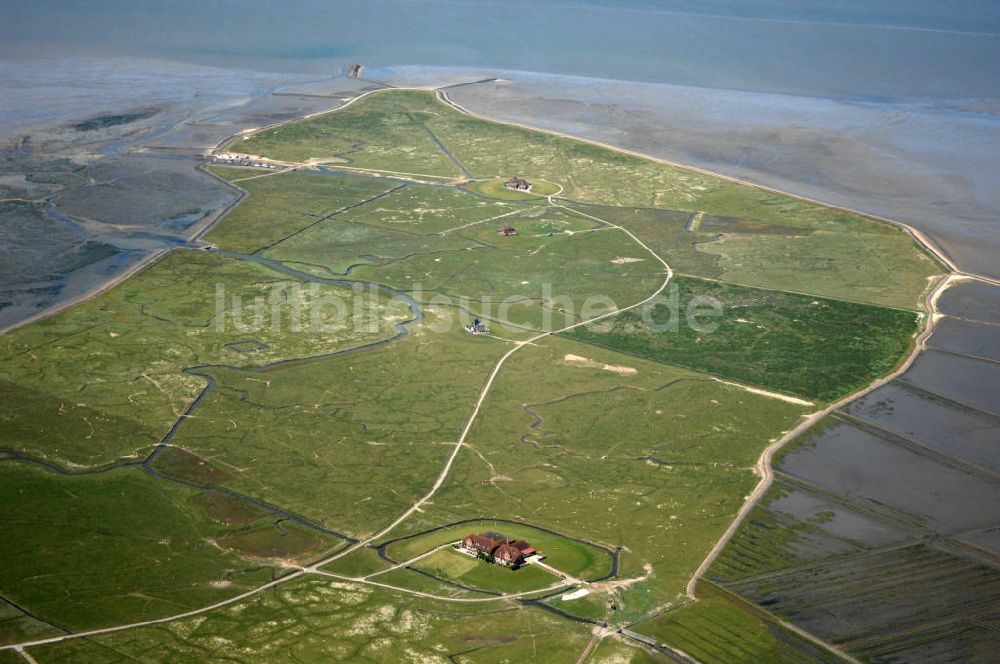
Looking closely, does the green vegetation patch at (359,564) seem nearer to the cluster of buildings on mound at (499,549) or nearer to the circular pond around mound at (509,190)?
the cluster of buildings on mound at (499,549)

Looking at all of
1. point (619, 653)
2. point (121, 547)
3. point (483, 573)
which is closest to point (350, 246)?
point (121, 547)

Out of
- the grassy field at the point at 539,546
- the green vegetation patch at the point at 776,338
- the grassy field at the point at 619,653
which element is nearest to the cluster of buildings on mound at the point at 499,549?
the grassy field at the point at 539,546

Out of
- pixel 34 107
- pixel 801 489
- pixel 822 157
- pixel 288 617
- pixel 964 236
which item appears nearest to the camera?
pixel 288 617

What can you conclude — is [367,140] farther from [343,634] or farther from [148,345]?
[343,634]

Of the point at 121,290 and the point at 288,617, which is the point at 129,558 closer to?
the point at 288,617

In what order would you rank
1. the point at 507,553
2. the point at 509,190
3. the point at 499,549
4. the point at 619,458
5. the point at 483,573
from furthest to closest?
the point at 509,190
the point at 619,458
the point at 499,549
the point at 507,553
the point at 483,573

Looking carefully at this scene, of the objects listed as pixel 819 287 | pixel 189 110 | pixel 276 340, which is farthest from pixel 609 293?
pixel 189 110
